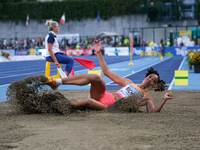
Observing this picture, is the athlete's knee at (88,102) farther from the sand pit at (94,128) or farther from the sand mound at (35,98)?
the sand mound at (35,98)

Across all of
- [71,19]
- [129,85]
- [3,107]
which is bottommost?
[3,107]

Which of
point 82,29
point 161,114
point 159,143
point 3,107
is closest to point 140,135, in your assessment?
point 159,143

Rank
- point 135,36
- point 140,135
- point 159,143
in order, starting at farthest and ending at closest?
point 135,36 → point 140,135 → point 159,143

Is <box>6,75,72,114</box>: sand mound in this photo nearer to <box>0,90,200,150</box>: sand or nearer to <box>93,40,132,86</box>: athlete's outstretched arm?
<box>0,90,200,150</box>: sand

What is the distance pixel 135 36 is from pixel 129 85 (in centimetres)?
3694

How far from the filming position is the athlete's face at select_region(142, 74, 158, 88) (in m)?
6.18

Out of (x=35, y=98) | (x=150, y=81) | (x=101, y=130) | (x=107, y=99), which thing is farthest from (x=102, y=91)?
(x=101, y=130)

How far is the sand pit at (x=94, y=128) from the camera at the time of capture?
3.91m

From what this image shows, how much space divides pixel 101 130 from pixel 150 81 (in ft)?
6.16

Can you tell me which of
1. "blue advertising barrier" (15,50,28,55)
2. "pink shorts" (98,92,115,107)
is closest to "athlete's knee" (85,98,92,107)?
"pink shorts" (98,92,115,107)

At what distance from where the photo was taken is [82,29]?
185 ft

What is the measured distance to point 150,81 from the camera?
6180 millimetres

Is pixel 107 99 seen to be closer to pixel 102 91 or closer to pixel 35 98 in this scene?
pixel 102 91

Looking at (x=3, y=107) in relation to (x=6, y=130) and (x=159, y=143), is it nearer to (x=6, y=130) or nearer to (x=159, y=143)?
(x=6, y=130)
